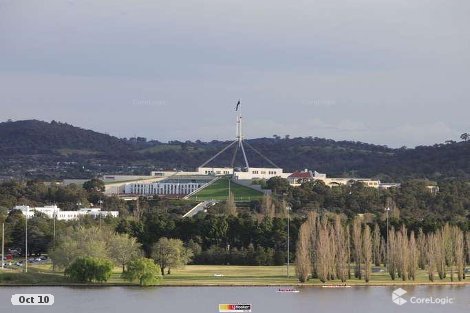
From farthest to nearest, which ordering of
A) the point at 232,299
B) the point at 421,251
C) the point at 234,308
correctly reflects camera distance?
the point at 421,251, the point at 232,299, the point at 234,308

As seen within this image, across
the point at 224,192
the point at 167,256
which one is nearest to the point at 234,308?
the point at 167,256

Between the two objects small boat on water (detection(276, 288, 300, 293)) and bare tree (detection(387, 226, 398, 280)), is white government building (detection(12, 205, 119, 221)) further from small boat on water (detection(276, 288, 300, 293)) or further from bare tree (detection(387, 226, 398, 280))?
small boat on water (detection(276, 288, 300, 293))

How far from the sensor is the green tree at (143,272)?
6334cm

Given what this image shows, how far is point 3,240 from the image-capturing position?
77.4 meters

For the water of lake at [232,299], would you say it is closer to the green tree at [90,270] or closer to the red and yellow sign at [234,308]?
the red and yellow sign at [234,308]

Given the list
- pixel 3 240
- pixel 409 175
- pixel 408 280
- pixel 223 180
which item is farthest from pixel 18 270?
pixel 409 175

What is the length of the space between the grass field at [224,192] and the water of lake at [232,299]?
181 feet

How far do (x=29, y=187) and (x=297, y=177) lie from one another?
1141 inches

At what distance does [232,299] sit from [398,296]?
305 inches

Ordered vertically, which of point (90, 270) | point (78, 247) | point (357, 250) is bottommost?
point (90, 270)

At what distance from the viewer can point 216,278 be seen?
6625 centimetres

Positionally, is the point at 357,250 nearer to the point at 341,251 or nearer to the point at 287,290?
the point at 341,251

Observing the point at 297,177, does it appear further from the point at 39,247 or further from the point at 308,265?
the point at 308,265

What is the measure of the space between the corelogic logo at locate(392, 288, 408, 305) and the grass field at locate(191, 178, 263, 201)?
55.6 meters
